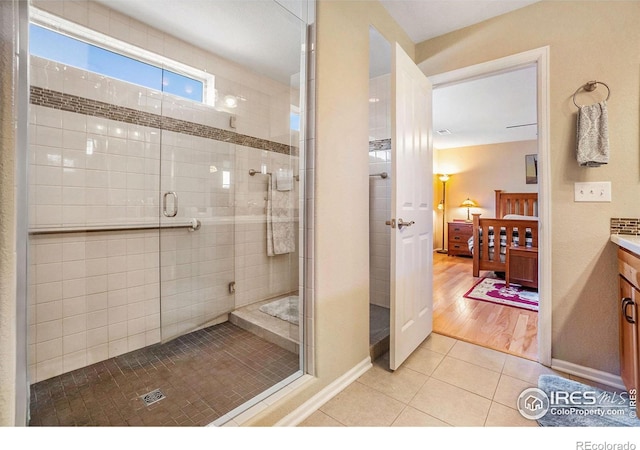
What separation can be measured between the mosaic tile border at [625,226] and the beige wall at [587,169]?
3 centimetres

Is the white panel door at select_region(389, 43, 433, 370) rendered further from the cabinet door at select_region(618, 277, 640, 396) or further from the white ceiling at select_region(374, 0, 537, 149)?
the cabinet door at select_region(618, 277, 640, 396)

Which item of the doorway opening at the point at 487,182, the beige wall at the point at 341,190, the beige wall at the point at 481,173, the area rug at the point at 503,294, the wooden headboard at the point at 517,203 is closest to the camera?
the beige wall at the point at 341,190

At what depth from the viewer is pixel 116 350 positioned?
182 centimetres

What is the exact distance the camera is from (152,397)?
1442 millimetres

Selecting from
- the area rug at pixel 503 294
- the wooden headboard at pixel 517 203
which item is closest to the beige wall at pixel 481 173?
the wooden headboard at pixel 517 203

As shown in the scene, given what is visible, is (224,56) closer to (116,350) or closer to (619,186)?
(116,350)

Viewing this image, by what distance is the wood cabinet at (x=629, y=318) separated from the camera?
1.24 metres

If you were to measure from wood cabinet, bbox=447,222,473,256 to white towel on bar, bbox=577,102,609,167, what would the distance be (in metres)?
4.24

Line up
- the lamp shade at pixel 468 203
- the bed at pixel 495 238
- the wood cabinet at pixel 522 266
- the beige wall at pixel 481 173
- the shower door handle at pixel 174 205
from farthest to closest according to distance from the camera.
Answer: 1. the lamp shade at pixel 468 203
2. the beige wall at pixel 481 173
3. the bed at pixel 495 238
4. the wood cabinet at pixel 522 266
5. the shower door handle at pixel 174 205

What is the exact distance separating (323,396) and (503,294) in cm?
278

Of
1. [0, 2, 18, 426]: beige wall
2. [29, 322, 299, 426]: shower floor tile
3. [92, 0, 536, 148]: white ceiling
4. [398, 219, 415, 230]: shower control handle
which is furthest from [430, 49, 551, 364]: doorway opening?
[0, 2, 18, 426]: beige wall

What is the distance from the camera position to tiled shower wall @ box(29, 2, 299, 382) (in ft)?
5.13

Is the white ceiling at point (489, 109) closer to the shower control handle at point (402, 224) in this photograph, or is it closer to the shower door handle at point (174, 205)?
the shower control handle at point (402, 224)
